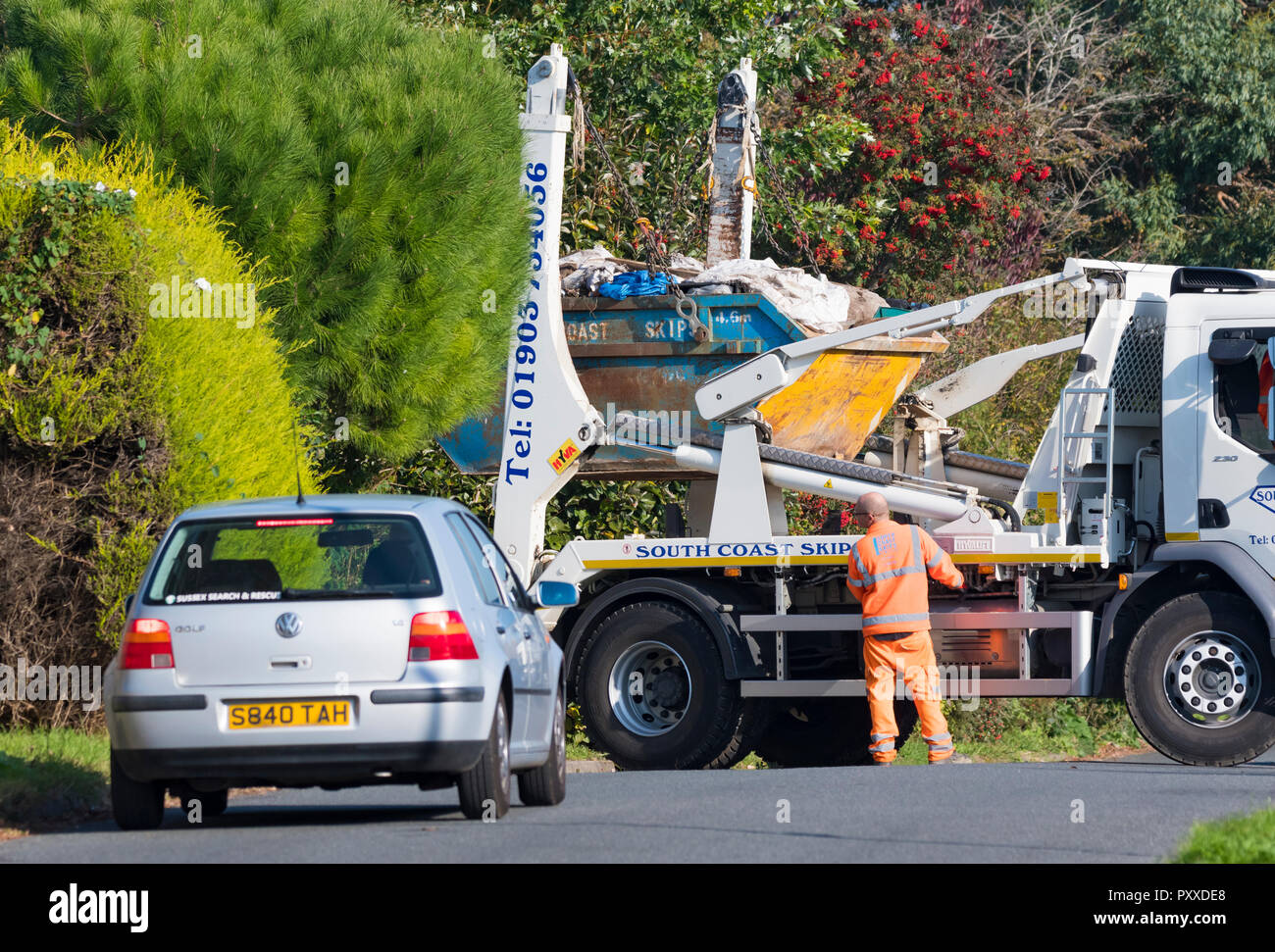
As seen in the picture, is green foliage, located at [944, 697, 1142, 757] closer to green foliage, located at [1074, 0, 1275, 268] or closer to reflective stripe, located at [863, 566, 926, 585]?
reflective stripe, located at [863, 566, 926, 585]

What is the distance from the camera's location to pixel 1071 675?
12148 mm

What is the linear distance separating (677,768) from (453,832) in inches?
184

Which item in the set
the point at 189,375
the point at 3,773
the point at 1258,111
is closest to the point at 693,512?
the point at 189,375

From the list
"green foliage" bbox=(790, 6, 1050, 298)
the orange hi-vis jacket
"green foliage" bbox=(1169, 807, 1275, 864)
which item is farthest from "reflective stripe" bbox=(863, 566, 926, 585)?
"green foliage" bbox=(790, 6, 1050, 298)

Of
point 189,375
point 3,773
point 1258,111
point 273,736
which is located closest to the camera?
point 273,736

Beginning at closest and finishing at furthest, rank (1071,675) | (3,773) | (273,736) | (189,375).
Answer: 1. (273,736)
2. (3,773)
3. (189,375)
4. (1071,675)

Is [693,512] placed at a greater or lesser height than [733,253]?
lesser

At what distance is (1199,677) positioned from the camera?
11812 millimetres

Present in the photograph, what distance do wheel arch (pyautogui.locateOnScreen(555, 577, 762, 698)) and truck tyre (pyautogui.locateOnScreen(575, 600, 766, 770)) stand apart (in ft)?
0.17

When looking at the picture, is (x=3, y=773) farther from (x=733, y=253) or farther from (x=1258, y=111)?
(x=1258, y=111)

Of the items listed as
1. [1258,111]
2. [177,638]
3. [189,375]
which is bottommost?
[177,638]

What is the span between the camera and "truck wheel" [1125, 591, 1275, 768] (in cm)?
1167

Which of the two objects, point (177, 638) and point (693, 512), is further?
point (693, 512)

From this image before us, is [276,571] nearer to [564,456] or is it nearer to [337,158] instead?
[564,456]
